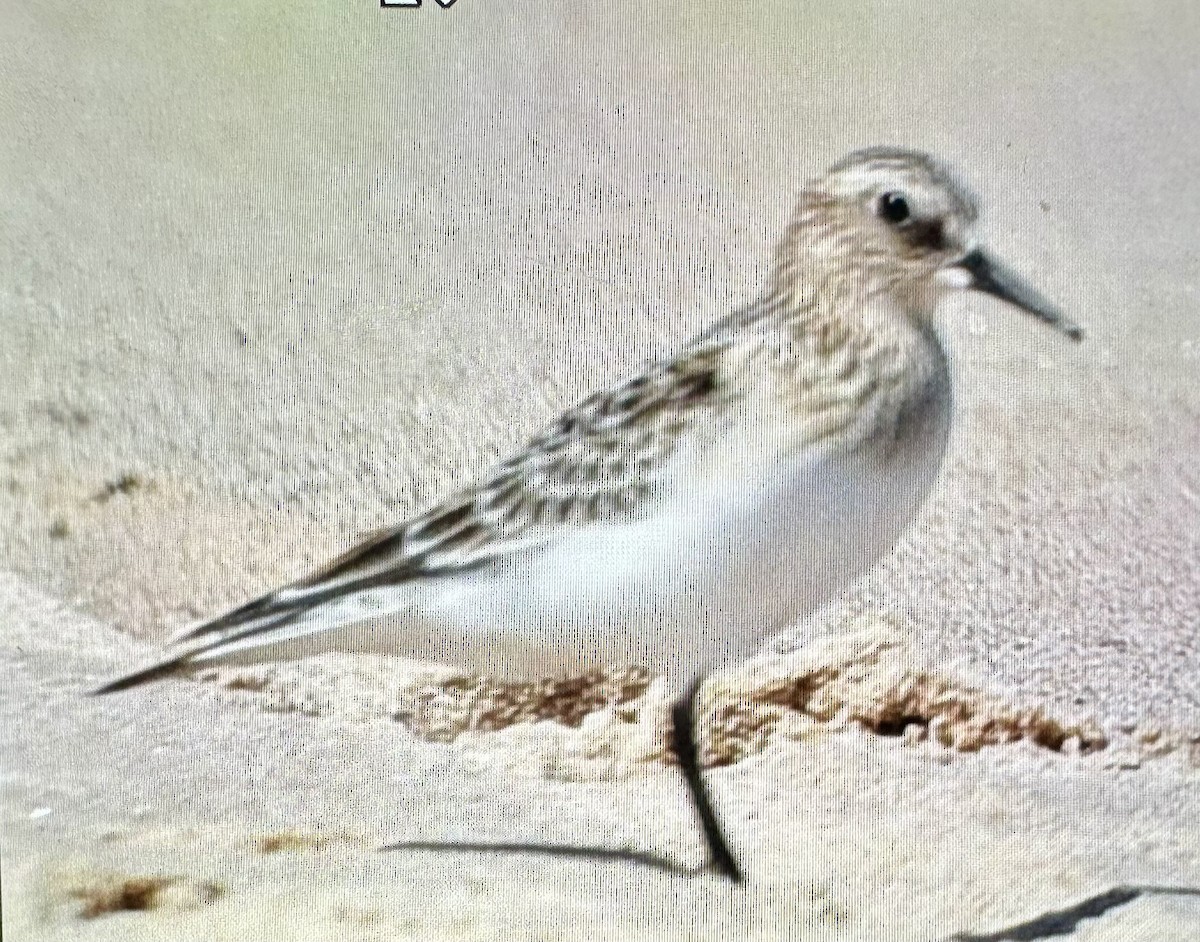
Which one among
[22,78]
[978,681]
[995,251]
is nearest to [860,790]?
[978,681]

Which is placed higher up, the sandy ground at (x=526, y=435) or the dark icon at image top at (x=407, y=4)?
the dark icon at image top at (x=407, y=4)

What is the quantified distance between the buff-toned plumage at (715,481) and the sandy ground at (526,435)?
30mm

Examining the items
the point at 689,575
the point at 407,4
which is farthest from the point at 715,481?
the point at 407,4

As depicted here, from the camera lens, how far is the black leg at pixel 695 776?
1250 millimetres

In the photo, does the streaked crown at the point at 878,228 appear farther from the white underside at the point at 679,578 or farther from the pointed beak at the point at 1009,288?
the white underside at the point at 679,578

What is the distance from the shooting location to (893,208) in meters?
1.20

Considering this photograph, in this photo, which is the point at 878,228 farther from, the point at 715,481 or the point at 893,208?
the point at 715,481

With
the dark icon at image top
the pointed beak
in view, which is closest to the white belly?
the pointed beak

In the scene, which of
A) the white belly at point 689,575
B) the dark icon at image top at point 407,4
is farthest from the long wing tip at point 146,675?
the dark icon at image top at point 407,4

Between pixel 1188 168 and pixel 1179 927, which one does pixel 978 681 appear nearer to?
pixel 1179 927

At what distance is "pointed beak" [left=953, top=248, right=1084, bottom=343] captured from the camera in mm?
1212

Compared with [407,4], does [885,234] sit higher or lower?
lower

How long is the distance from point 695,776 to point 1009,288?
57 cm

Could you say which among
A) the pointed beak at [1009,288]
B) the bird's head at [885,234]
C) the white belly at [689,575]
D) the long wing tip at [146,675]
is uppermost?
the bird's head at [885,234]
